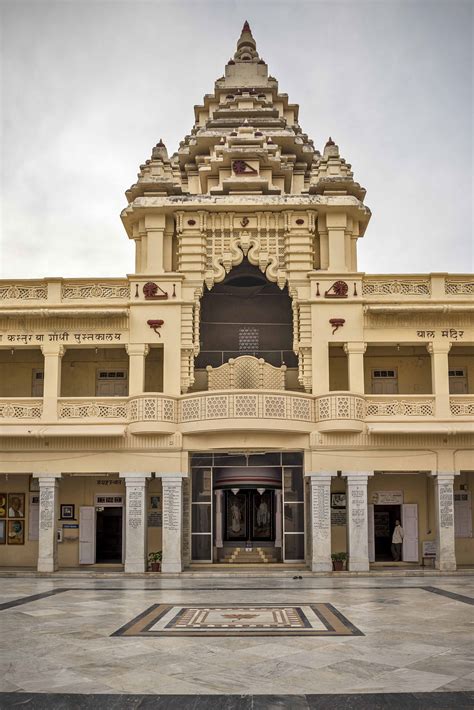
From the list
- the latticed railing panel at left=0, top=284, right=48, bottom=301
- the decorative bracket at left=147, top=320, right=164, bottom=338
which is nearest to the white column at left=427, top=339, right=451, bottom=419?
the decorative bracket at left=147, top=320, right=164, bottom=338

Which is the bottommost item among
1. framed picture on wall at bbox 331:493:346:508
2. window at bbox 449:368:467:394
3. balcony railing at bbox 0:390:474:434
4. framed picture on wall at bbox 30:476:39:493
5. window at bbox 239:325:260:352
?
framed picture on wall at bbox 331:493:346:508

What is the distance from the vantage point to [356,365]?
27.9 m

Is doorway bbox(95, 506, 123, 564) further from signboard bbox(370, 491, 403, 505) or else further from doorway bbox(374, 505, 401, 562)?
doorway bbox(374, 505, 401, 562)

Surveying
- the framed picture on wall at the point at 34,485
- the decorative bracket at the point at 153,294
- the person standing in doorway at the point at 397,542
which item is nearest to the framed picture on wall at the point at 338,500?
the person standing in doorway at the point at 397,542

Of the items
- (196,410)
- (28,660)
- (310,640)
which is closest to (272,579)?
(196,410)

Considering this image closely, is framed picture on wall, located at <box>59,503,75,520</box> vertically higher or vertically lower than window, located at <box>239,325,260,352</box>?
lower

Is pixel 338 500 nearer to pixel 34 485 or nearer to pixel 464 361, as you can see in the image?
pixel 464 361

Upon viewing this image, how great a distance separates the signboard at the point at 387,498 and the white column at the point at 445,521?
2532mm

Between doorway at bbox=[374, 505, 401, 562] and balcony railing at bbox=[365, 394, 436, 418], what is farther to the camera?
doorway at bbox=[374, 505, 401, 562]

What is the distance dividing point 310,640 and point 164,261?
726 inches

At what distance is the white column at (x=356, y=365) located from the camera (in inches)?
1092

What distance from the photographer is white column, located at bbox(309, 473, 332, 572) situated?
2675 cm

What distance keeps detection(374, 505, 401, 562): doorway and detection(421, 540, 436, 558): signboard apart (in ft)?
5.09

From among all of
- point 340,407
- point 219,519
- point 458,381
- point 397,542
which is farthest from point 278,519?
point 458,381
